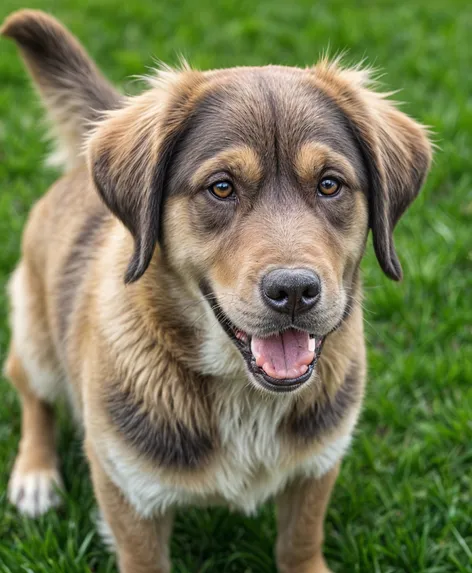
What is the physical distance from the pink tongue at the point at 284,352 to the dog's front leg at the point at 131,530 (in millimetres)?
946

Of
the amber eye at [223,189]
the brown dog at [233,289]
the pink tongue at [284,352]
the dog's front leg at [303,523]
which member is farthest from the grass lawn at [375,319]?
the amber eye at [223,189]

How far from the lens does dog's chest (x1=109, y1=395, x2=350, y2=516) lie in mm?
3549

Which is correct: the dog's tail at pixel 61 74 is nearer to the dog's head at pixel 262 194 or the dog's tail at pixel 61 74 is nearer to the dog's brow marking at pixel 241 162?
the dog's head at pixel 262 194

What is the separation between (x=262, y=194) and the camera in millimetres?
3254

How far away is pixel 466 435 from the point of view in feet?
15.3

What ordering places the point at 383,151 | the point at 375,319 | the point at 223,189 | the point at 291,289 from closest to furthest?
1. the point at 291,289
2. the point at 223,189
3. the point at 383,151
4. the point at 375,319

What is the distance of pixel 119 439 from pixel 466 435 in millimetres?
2052

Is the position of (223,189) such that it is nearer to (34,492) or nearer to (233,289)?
(233,289)

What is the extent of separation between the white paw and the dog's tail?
1.73 m

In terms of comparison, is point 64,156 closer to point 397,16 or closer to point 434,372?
point 434,372

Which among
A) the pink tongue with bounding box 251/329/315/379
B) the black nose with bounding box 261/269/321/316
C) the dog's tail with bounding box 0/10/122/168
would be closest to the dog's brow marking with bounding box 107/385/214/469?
the pink tongue with bounding box 251/329/315/379

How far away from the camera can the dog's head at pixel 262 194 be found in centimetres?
312

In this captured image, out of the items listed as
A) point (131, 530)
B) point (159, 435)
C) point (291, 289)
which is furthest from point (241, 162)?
point (131, 530)

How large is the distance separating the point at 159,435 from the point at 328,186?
1211 millimetres
